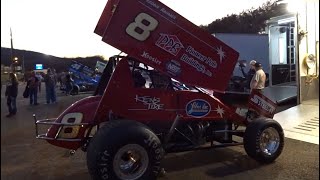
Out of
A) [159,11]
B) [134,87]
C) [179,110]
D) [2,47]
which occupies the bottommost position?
[179,110]

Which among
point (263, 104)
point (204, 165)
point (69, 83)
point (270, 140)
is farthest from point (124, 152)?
point (69, 83)

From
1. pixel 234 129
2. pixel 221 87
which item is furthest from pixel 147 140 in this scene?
pixel 234 129

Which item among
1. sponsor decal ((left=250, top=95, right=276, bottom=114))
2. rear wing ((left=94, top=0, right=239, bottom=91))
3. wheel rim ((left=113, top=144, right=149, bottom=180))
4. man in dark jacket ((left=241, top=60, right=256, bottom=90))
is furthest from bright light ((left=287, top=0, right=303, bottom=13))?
man in dark jacket ((left=241, top=60, right=256, bottom=90))

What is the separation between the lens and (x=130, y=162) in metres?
3.95

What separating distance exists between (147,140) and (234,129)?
1.59m

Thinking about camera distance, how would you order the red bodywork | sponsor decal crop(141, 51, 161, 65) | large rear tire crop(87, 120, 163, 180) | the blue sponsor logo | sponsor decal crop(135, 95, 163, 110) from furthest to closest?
the blue sponsor logo < sponsor decal crop(135, 95, 163, 110) < sponsor decal crop(141, 51, 161, 65) < the red bodywork < large rear tire crop(87, 120, 163, 180)

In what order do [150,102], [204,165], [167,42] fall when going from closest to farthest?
[167,42]
[150,102]
[204,165]

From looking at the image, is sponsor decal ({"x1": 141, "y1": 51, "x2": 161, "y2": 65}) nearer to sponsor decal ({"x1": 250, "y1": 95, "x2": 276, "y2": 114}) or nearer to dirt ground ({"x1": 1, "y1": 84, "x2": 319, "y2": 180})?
dirt ground ({"x1": 1, "y1": 84, "x2": 319, "y2": 180})

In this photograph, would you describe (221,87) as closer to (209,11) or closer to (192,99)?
(192,99)

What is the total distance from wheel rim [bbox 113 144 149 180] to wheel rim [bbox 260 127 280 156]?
5.41 ft

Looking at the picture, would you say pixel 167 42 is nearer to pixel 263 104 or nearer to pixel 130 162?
pixel 130 162

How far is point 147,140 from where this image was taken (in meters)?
3.87

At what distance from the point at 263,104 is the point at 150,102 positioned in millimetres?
1676

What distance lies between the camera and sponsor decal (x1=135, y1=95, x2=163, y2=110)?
4198 millimetres
